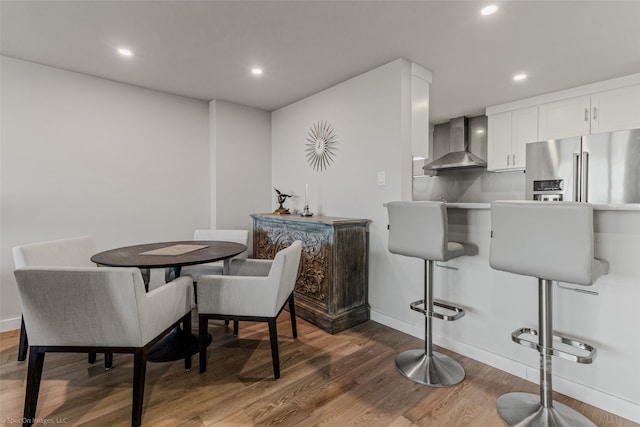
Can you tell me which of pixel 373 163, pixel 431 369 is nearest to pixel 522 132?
pixel 373 163

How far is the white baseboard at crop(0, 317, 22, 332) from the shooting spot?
2.64 meters

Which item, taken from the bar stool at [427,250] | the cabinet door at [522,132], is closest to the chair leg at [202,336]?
the bar stool at [427,250]

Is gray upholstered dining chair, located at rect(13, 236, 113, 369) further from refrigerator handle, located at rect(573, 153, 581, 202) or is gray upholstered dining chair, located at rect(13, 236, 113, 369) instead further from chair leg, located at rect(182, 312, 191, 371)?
refrigerator handle, located at rect(573, 153, 581, 202)

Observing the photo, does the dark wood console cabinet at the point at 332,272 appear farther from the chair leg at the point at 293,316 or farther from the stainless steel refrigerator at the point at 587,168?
the stainless steel refrigerator at the point at 587,168

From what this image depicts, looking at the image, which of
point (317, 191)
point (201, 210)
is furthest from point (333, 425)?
point (201, 210)

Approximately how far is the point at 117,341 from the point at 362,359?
153 centimetres

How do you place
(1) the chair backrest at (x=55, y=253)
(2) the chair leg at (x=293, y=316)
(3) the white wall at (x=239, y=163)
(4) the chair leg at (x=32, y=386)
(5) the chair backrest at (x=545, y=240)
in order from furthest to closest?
(3) the white wall at (x=239, y=163), (2) the chair leg at (x=293, y=316), (1) the chair backrest at (x=55, y=253), (4) the chair leg at (x=32, y=386), (5) the chair backrest at (x=545, y=240)

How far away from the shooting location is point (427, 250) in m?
1.91

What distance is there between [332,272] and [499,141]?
124 inches

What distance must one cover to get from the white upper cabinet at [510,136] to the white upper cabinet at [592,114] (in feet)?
0.42

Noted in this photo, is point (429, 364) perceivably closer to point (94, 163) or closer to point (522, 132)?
point (522, 132)

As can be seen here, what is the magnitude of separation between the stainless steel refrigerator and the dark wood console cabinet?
225 cm

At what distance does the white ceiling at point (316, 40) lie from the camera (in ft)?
6.34

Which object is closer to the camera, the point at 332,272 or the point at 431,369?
the point at 431,369
